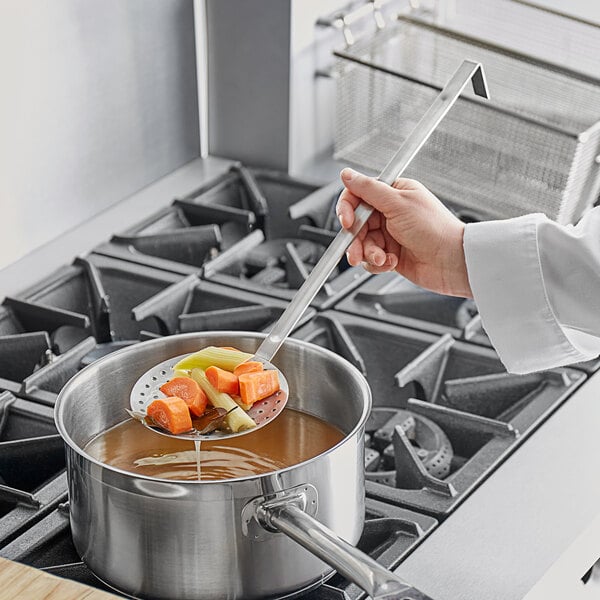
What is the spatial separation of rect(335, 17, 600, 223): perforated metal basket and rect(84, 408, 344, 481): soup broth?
0.67 meters

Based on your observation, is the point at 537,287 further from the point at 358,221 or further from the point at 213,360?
the point at 213,360

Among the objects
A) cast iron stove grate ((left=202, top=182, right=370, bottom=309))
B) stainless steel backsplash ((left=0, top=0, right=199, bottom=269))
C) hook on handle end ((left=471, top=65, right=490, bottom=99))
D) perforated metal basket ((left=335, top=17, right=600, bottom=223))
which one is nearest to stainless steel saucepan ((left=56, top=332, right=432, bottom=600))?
hook on handle end ((left=471, top=65, right=490, bottom=99))

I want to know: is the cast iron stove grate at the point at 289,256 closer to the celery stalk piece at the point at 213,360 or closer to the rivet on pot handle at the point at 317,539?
the celery stalk piece at the point at 213,360

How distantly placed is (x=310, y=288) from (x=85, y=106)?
70 centimetres

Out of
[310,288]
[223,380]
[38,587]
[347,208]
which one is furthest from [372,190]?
[38,587]

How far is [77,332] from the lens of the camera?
1.40 metres

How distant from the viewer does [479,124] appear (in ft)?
5.46

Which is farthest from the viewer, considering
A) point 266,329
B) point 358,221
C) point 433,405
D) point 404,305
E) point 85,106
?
point 85,106

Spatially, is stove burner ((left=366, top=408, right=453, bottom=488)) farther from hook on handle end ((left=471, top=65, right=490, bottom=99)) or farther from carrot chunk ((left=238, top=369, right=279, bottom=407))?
hook on handle end ((left=471, top=65, right=490, bottom=99))

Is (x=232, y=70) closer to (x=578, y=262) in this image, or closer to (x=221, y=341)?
(x=221, y=341)

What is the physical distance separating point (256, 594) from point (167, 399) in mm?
179

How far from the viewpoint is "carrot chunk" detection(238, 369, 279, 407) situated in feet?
3.26

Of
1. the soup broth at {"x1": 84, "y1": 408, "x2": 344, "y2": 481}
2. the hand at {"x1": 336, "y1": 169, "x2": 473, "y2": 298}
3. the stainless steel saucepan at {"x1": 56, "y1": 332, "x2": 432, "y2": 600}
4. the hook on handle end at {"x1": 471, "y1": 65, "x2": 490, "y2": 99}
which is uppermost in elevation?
the hook on handle end at {"x1": 471, "y1": 65, "x2": 490, "y2": 99}

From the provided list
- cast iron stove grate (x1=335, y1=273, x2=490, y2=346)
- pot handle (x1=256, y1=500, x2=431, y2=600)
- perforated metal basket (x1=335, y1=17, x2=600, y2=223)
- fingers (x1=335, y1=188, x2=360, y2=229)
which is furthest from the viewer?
perforated metal basket (x1=335, y1=17, x2=600, y2=223)
